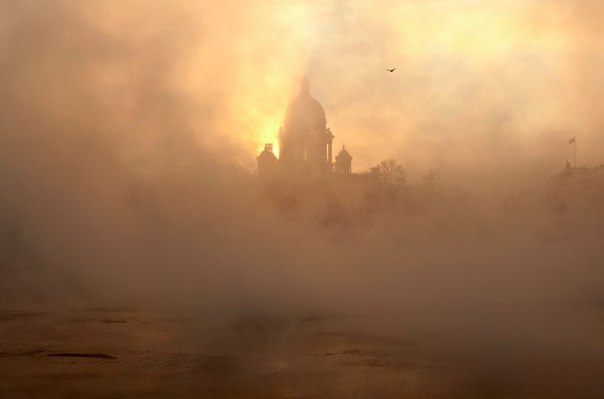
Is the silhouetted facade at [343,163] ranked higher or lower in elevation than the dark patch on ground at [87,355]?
higher

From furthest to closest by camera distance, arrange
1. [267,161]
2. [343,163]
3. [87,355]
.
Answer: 1. [343,163]
2. [267,161]
3. [87,355]

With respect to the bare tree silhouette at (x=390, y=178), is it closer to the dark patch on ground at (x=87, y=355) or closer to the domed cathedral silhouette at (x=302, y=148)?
the domed cathedral silhouette at (x=302, y=148)

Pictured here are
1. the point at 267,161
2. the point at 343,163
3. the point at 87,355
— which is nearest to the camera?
the point at 87,355

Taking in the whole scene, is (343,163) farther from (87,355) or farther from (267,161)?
(87,355)

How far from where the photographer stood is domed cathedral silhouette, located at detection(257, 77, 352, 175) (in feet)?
89.7

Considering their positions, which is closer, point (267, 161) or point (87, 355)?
point (87, 355)

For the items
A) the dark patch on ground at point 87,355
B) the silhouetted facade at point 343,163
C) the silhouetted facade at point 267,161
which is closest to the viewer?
the dark patch on ground at point 87,355

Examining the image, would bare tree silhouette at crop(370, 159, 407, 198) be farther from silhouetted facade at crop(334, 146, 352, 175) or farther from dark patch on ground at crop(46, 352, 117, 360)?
dark patch on ground at crop(46, 352, 117, 360)

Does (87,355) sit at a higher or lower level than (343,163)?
lower

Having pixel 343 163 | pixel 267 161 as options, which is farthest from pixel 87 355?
pixel 343 163

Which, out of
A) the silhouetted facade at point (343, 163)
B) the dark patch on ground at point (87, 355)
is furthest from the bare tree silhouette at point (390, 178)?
the dark patch on ground at point (87, 355)

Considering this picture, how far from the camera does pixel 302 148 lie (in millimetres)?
35219

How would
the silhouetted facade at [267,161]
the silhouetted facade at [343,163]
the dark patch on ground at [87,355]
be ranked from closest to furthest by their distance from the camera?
the dark patch on ground at [87,355], the silhouetted facade at [267,161], the silhouetted facade at [343,163]

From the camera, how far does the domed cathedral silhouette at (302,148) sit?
2735cm
